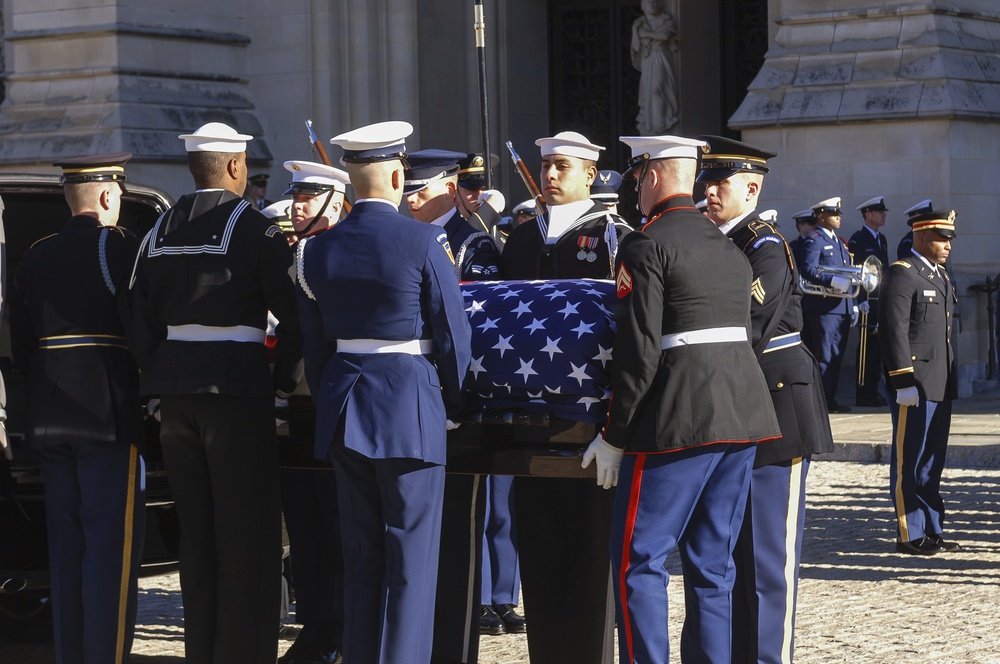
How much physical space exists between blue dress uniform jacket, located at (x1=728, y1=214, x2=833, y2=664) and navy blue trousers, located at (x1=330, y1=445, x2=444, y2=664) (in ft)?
3.67

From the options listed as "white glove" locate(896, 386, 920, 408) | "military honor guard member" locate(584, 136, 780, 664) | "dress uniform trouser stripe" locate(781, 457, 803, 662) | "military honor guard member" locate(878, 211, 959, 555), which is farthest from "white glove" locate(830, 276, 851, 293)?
"military honor guard member" locate(584, 136, 780, 664)

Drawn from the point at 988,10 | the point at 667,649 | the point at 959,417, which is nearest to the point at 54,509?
the point at 667,649

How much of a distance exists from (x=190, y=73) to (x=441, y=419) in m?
13.8

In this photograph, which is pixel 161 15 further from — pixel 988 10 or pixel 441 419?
pixel 441 419

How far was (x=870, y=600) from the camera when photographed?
7848 mm

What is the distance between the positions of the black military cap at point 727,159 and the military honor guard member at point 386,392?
3.56 ft

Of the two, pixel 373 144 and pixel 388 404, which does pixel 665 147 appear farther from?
pixel 388 404

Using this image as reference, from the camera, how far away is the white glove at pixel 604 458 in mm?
5426

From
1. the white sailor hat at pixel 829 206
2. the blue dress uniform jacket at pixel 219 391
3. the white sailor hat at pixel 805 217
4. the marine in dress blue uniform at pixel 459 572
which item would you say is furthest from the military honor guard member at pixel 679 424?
the white sailor hat at pixel 805 217

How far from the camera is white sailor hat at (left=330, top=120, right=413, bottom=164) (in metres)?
5.67

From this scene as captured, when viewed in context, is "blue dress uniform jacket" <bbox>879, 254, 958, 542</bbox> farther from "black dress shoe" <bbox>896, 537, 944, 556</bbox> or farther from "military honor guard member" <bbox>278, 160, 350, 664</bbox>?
"military honor guard member" <bbox>278, 160, 350, 664</bbox>

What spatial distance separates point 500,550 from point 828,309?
25.7 ft

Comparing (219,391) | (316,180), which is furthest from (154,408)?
(316,180)

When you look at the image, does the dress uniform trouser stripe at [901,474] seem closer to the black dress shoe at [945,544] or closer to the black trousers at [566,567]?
the black dress shoe at [945,544]
